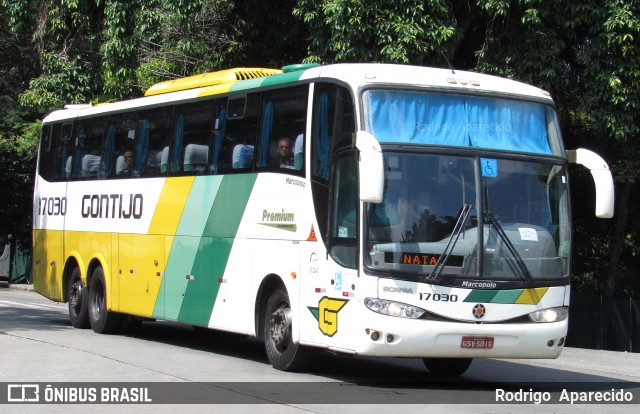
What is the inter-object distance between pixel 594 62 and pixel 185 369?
375 inches

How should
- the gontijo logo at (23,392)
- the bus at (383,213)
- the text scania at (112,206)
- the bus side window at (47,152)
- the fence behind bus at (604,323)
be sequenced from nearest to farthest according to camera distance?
the gontijo logo at (23,392), the bus at (383,213), the text scania at (112,206), the bus side window at (47,152), the fence behind bus at (604,323)

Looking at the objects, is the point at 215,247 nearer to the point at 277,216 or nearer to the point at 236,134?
the point at 236,134

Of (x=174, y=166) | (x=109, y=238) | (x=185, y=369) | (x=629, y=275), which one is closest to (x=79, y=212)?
(x=109, y=238)

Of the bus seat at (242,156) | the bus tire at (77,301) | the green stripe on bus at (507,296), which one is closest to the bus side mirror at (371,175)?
the green stripe on bus at (507,296)

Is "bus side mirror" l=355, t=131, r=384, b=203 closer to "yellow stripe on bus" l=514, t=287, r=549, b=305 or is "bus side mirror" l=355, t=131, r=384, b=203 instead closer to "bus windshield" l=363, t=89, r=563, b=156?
"bus windshield" l=363, t=89, r=563, b=156

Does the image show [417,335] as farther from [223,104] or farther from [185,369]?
[223,104]

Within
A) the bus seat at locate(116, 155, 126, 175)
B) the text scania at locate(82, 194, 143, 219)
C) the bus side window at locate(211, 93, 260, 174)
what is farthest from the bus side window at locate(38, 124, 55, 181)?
the bus side window at locate(211, 93, 260, 174)

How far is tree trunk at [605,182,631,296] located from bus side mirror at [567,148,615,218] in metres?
10.3

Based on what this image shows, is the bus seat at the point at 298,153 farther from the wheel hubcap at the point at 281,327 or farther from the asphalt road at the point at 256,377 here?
the asphalt road at the point at 256,377

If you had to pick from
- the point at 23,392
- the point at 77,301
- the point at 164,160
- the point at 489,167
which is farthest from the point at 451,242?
the point at 77,301

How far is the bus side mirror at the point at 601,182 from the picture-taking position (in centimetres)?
1145

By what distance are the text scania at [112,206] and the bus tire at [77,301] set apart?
4.24ft

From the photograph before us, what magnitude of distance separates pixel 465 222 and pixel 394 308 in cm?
120

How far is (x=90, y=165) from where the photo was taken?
18.0m
